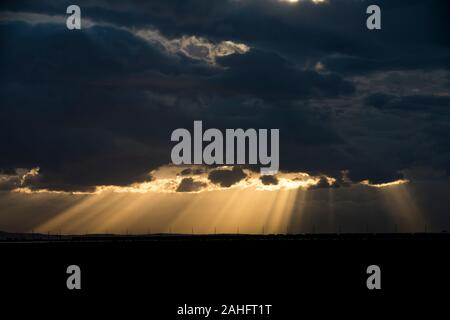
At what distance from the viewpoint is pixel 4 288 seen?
9031 centimetres

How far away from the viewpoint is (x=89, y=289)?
8644 centimetres

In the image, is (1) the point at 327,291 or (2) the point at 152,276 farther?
(2) the point at 152,276

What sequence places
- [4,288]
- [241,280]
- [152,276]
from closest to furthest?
[4,288], [241,280], [152,276]

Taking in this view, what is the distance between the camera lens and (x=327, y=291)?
83.1 meters
